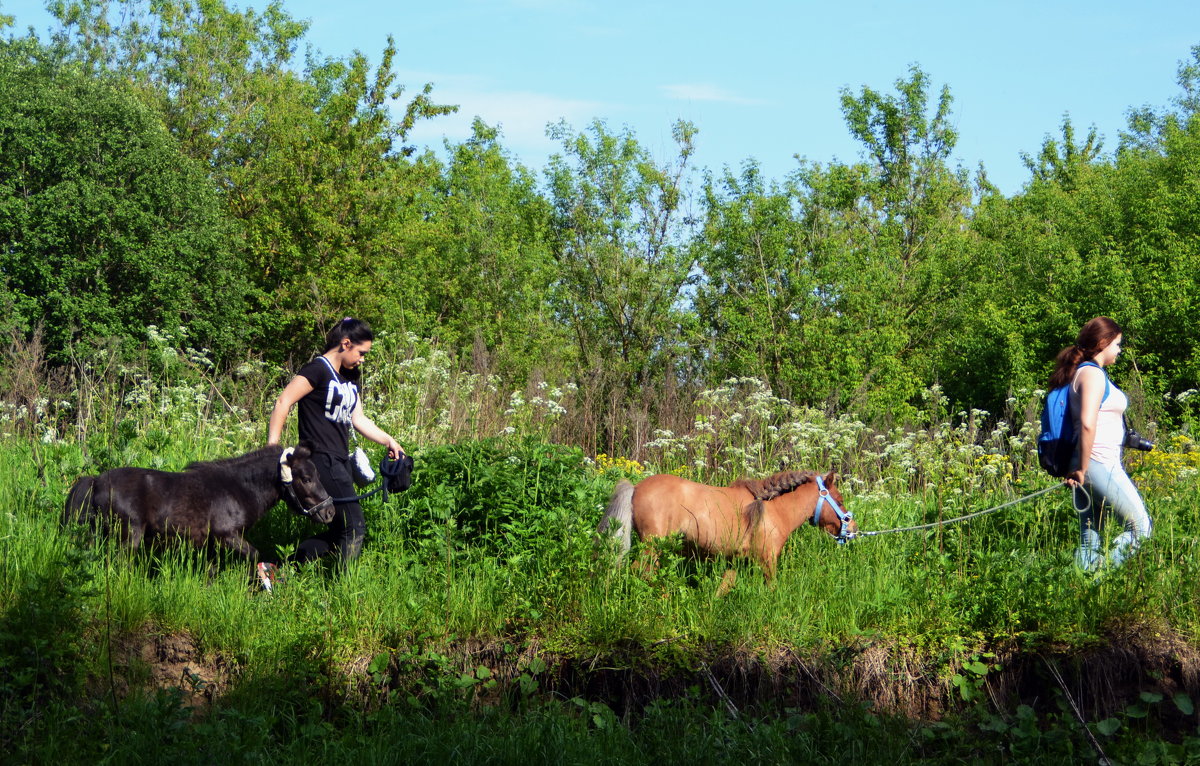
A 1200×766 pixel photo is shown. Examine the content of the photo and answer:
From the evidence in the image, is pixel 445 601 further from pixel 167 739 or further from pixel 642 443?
pixel 642 443

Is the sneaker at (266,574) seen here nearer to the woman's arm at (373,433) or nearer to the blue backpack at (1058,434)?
the woman's arm at (373,433)

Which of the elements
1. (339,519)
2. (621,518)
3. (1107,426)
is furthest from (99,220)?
(1107,426)

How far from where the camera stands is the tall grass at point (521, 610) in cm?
550

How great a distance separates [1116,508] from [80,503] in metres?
6.70

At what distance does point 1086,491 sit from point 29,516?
731 cm

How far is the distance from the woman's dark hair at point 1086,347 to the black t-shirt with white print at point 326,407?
4675 mm

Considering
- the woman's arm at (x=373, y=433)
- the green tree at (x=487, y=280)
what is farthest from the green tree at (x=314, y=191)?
the woman's arm at (x=373, y=433)

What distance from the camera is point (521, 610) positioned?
6.43m

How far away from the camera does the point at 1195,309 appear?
26.6m

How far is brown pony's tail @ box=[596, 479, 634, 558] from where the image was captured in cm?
672

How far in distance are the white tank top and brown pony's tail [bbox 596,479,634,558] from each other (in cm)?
289

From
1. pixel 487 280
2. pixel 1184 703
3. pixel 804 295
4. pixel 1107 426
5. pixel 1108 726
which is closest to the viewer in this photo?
pixel 1108 726

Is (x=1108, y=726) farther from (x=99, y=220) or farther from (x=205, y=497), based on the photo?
(x=99, y=220)

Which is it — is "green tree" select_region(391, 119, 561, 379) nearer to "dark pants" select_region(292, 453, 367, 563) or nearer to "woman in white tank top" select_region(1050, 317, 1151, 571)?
"dark pants" select_region(292, 453, 367, 563)
